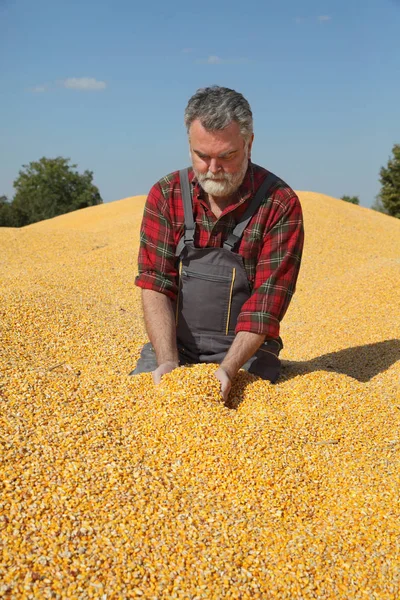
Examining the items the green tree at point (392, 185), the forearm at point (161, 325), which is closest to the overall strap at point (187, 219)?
the forearm at point (161, 325)

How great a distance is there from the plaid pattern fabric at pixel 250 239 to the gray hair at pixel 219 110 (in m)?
0.41

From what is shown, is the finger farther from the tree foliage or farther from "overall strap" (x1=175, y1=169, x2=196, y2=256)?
the tree foliage

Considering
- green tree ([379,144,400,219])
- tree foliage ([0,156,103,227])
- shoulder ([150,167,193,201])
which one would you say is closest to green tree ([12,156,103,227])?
tree foliage ([0,156,103,227])

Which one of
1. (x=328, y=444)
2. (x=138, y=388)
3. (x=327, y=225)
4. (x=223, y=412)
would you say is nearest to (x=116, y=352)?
(x=138, y=388)

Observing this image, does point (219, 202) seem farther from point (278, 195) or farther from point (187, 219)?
point (278, 195)

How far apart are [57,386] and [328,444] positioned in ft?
5.29

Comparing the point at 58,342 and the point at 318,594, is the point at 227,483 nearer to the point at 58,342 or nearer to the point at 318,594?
the point at 318,594

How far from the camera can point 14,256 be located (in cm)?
1081

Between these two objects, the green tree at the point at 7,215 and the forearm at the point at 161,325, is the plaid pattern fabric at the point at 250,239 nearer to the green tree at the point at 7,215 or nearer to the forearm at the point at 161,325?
the forearm at the point at 161,325

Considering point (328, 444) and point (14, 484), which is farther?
point (328, 444)

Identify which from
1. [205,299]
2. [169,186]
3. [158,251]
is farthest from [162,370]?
[169,186]

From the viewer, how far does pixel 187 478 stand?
281cm

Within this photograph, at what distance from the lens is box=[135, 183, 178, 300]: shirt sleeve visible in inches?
153

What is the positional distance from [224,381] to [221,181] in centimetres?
122
